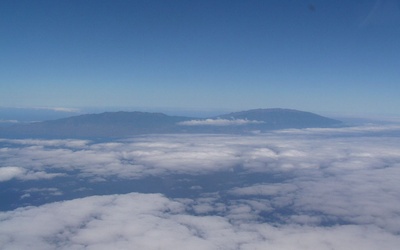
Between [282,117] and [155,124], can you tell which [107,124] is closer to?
[155,124]

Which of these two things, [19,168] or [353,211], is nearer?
[353,211]

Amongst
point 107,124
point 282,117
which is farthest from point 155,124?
point 282,117

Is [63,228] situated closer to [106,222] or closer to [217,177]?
[106,222]

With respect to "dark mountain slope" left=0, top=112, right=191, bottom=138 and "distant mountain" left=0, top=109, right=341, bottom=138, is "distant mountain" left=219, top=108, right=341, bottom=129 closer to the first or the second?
"distant mountain" left=0, top=109, right=341, bottom=138

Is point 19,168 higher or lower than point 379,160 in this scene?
lower

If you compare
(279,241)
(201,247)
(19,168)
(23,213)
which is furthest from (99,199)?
(19,168)

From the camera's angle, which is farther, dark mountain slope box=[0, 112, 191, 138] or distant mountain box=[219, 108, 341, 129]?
distant mountain box=[219, 108, 341, 129]

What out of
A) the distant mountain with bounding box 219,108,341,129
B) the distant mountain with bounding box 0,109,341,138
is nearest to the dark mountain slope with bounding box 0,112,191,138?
the distant mountain with bounding box 0,109,341,138

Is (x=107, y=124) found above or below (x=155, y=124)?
below
